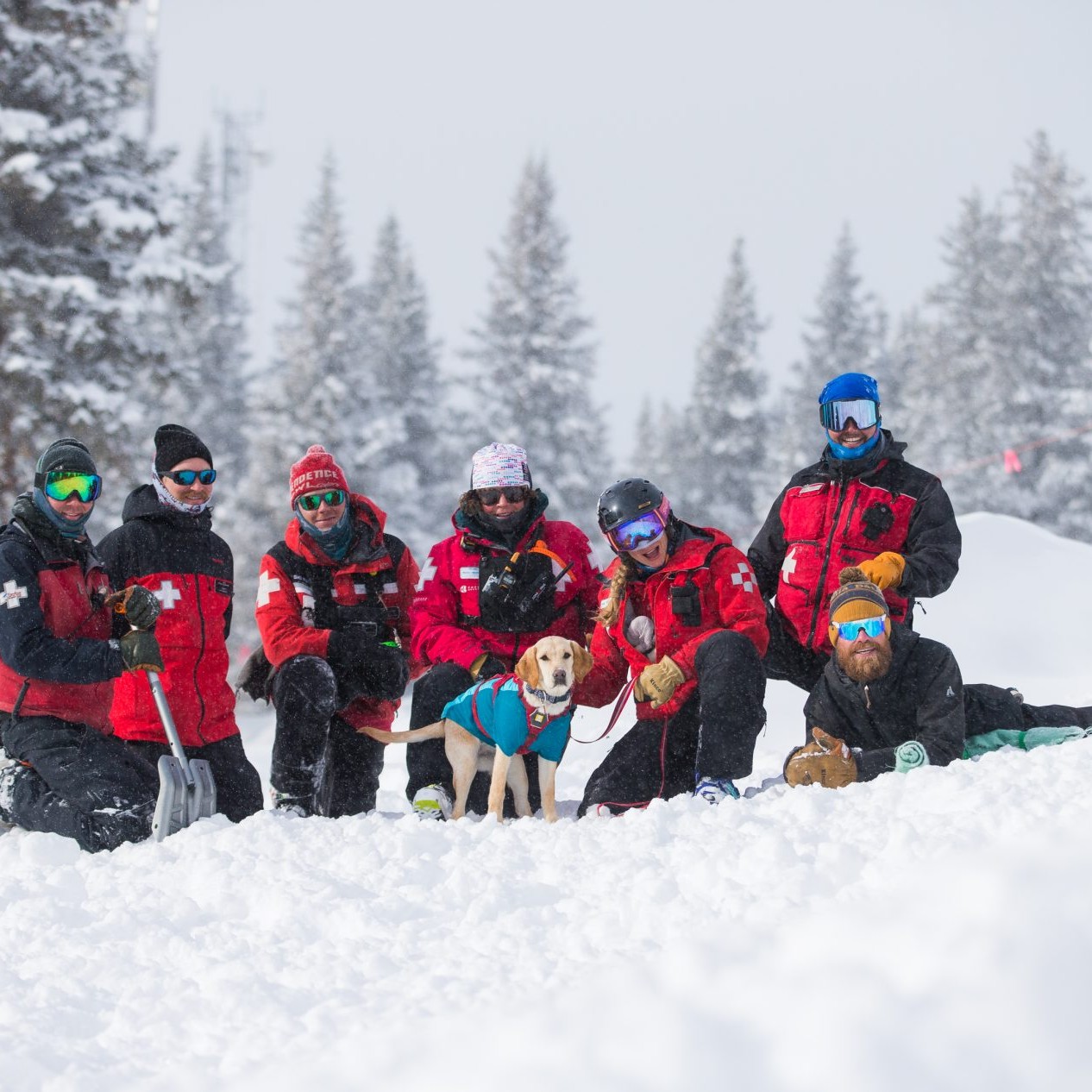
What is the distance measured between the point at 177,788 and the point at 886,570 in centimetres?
310

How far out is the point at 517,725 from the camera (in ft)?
16.0

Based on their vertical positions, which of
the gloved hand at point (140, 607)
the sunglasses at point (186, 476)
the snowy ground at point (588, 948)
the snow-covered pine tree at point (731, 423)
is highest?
the snow-covered pine tree at point (731, 423)

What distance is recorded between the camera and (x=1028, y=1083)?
7.78 ft

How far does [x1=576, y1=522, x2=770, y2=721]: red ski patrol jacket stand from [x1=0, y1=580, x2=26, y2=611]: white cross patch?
2.41 metres

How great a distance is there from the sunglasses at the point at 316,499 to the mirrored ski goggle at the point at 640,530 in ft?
4.34

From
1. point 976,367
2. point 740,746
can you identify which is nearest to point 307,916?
point 740,746

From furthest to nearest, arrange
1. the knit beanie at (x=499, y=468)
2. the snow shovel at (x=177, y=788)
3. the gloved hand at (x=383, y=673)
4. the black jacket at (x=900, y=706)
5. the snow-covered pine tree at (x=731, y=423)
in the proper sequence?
1. the snow-covered pine tree at (x=731, y=423)
2. the gloved hand at (x=383, y=673)
3. the knit beanie at (x=499, y=468)
4. the black jacket at (x=900, y=706)
5. the snow shovel at (x=177, y=788)

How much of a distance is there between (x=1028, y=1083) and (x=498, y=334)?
26.2 m

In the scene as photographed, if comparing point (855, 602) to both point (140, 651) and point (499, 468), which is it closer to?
point (499, 468)

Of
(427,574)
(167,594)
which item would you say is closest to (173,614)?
(167,594)

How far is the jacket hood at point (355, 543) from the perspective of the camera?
5.61m

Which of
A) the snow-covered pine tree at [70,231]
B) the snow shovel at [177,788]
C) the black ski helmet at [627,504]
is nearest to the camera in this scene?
the snow shovel at [177,788]

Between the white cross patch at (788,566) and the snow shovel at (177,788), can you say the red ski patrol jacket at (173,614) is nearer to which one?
the snow shovel at (177,788)

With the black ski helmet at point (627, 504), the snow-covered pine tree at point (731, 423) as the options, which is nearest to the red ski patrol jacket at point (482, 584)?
the black ski helmet at point (627, 504)
